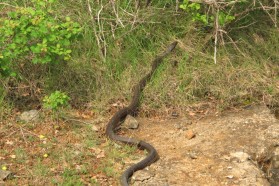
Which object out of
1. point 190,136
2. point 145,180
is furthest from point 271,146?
point 145,180

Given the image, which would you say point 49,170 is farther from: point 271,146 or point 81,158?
point 271,146

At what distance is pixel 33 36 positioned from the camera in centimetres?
588

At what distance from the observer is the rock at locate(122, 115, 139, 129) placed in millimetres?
6281

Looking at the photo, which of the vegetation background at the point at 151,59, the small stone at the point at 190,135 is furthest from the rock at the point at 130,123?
the small stone at the point at 190,135

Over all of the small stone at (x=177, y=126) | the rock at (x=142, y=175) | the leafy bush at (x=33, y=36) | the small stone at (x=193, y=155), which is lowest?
the rock at (x=142, y=175)

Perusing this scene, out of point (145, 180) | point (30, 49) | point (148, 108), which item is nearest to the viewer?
point (145, 180)

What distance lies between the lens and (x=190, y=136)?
6039 mm

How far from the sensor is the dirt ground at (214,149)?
17.3 feet

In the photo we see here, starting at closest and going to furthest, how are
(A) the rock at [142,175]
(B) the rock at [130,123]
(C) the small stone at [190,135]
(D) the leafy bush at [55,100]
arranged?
(A) the rock at [142,175]
(D) the leafy bush at [55,100]
(C) the small stone at [190,135]
(B) the rock at [130,123]

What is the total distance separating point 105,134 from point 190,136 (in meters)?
0.90

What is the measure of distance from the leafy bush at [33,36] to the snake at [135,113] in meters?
0.89

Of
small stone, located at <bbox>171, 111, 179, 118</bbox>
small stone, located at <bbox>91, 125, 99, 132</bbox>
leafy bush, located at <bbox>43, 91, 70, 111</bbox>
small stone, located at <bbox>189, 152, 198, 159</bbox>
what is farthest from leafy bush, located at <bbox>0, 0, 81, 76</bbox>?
small stone, located at <bbox>189, 152, 198, 159</bbox>

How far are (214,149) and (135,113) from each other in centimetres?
119

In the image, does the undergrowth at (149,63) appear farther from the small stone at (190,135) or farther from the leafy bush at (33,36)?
the small stone at (190,135)
